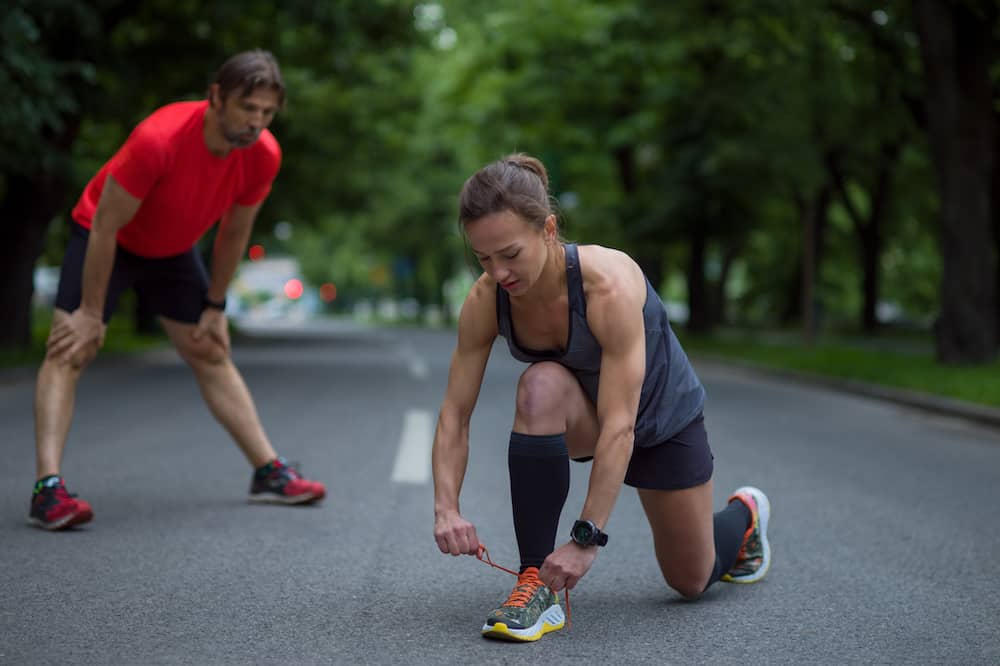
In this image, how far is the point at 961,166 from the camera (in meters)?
14.5

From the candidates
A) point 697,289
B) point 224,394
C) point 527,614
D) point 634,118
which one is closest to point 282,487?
point 224,394

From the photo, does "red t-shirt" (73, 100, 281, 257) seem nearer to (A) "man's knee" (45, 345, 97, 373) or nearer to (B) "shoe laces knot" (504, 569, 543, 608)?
(A) "man's knee" (45, 345, 97, 373)

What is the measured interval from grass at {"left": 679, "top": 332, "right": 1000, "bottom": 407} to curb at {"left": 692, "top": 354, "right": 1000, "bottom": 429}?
11 centimetres

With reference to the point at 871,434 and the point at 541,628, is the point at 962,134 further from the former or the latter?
the point at 541,628

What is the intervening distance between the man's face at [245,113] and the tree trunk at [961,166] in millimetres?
11155

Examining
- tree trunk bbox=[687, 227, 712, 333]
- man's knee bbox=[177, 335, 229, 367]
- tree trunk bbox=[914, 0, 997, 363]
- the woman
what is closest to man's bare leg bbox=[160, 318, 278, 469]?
man's knee bbox=[177, 335, 229, 367]

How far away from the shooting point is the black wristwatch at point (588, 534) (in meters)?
3.33

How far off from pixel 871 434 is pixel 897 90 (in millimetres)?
9170

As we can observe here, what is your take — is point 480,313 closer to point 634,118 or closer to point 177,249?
point 177,249

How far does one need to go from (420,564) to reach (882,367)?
435 inches

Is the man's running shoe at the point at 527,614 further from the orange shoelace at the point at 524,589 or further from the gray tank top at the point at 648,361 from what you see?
the gray tank top at the point at 648,361

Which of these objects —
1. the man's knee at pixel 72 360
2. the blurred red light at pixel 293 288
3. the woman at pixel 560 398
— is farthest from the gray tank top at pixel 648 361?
the blurred red light at pixel 293 288

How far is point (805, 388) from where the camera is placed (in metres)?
14.7

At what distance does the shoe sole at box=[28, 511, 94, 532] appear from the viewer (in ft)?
16.4
